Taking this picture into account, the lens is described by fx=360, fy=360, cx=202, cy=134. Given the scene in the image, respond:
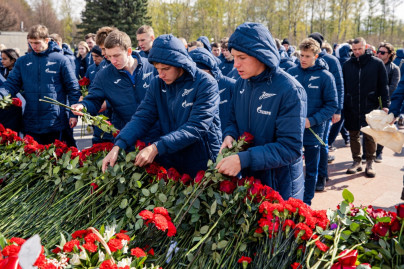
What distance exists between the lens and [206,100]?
264 cm

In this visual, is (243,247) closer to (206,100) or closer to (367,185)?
(206,100)

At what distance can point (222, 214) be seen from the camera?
181cm

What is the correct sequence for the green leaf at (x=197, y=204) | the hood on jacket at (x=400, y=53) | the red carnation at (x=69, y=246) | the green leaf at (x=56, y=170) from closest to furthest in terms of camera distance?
the red carnation at (x=69, y=246) → the green leaf at (x=197, y=204) → the green leaf at (x=56, y=170) → the hood on jacket at (x=400, y=53)

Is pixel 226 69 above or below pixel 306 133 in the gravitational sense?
above

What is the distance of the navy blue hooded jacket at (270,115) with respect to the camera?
6.99ft

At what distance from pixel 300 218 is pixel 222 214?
378mm

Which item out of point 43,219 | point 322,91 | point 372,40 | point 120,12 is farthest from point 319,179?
point 372,40

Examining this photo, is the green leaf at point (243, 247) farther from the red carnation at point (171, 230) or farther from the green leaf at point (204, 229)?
the red carnation at point (171, 230)

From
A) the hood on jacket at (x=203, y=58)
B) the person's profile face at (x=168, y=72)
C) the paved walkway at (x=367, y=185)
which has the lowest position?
the paved walkway at (x=367, y=185)

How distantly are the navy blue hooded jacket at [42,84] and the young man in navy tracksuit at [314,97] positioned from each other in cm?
300

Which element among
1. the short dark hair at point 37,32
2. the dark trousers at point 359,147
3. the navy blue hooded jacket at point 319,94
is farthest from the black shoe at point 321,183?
the short dark hair at point 37,32

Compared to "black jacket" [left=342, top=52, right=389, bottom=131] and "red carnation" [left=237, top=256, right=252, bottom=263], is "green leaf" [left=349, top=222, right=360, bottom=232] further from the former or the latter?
"black jacket" [left=342, top=52, right=389, bottom=131]

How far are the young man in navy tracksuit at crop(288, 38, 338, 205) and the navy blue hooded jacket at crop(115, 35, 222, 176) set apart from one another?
1.98 m

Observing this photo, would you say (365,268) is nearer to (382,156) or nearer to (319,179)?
(319,179)
